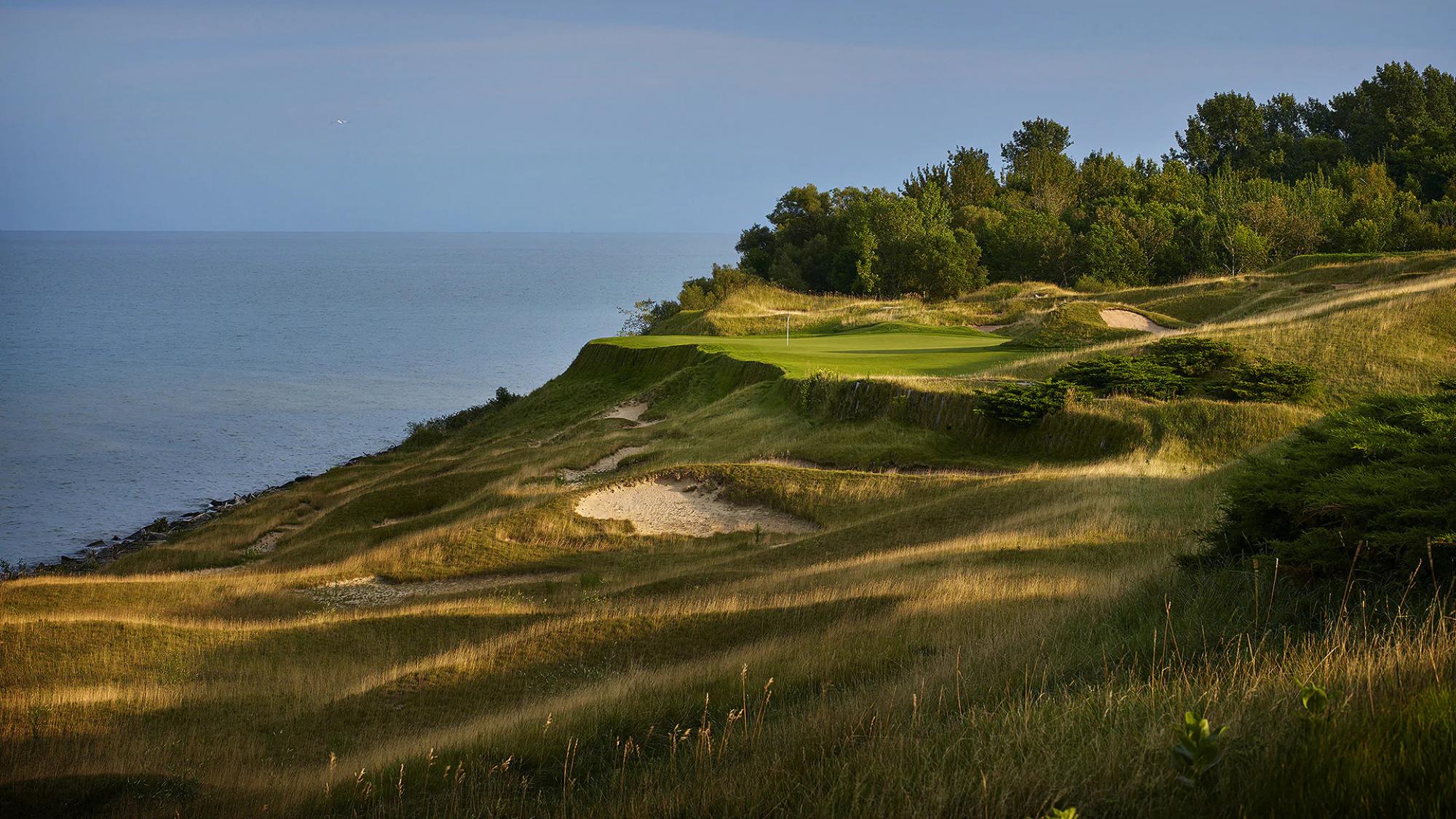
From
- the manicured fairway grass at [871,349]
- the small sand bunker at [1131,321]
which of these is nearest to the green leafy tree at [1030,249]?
the manicured fairway grass at [871,349]

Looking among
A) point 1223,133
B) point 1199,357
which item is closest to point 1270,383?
point 1199,357

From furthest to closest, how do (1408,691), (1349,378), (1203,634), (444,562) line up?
Answer: (1349,378), (444,562), (1203,634), (1408,691)

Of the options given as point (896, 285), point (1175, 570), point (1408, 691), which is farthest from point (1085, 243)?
point (1408, 691)

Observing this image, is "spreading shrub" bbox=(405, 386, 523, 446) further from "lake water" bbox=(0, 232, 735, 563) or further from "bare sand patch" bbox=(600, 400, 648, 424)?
"bare sand patch" bbox=(600, 400, 648, 424)

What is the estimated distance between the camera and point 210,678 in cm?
1258

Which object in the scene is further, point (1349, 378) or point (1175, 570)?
point (1349, 378)

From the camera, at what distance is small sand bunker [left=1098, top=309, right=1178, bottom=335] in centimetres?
4138

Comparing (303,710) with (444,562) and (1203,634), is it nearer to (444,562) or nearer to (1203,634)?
(1203,634)

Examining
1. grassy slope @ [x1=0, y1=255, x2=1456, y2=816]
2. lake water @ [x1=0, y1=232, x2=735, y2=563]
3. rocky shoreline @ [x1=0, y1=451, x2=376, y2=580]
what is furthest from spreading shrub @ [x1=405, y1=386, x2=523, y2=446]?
grassy slope @ [x1=0, y1=255, x2=1456, y2=816]

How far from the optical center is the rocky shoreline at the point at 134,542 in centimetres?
3164

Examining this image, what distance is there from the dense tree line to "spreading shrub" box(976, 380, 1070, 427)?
49.3 meters

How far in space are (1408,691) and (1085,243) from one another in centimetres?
8299

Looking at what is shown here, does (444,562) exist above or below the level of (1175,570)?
below

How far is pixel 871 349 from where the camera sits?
41.4 metres
